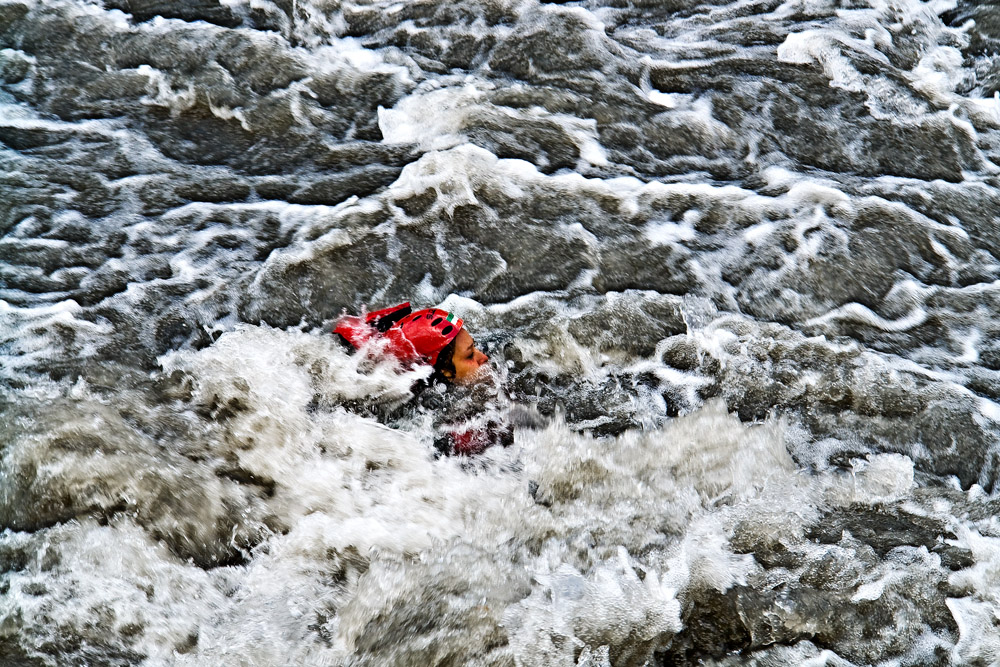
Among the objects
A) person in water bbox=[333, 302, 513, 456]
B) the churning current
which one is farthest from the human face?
the churning current

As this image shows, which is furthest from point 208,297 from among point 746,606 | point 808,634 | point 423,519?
point 808,634

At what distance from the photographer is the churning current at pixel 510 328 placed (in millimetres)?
2727

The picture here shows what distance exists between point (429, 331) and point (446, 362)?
0.16m

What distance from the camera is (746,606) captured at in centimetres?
275

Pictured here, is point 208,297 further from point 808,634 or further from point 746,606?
point 808,634

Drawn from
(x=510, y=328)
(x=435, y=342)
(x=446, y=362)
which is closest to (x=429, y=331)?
(x=435, y=342)

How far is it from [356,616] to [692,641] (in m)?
1.23

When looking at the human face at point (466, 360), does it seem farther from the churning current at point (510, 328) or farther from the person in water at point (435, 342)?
the churning current at point (510, 328)

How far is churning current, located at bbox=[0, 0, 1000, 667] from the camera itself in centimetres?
273

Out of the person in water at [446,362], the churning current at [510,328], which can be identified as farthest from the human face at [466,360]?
the churning current at [510,328]

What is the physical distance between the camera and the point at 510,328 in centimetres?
364

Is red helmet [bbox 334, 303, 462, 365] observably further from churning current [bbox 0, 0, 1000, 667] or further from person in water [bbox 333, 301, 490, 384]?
churning current [bbox 0, 0, 1000, 667]

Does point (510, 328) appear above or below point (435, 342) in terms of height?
below

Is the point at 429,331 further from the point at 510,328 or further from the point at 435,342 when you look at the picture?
the point at 510,328
